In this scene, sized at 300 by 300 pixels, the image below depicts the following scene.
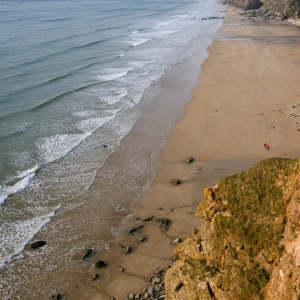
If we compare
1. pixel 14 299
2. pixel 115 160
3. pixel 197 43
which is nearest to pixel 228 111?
pixel 115 160

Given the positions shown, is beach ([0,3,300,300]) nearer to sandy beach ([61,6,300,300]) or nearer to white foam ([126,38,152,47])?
Result: sandy beach ([61,6,300,300])

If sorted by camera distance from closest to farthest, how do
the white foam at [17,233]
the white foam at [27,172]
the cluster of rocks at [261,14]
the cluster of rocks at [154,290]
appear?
the cluster of rocks at [154,290]
the white foam at [17,233]
the white foam at [27,172]
the cluster of rocks at [261,14]

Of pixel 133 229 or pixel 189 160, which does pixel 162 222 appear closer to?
pixel 133 229

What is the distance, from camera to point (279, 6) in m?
69.9

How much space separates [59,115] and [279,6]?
5978cm

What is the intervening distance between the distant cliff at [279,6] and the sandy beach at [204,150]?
1163 inches

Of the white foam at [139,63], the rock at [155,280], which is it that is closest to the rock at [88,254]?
the rock at [155,280]

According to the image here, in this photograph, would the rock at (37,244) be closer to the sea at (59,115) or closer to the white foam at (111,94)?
the sea at (59,115)

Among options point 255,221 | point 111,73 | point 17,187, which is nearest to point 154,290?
point 255,221

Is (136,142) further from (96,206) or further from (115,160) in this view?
(96,206)

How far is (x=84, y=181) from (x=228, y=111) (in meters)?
11.7

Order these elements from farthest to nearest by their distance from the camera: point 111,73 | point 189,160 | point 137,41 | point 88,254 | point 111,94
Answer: point 137,41 < point 111,73 < point 111,94 < point 189,160 < point 88,254

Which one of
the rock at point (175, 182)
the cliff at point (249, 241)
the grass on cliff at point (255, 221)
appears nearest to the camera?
the cliff at point (249, 241)

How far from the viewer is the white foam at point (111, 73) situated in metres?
34.0
